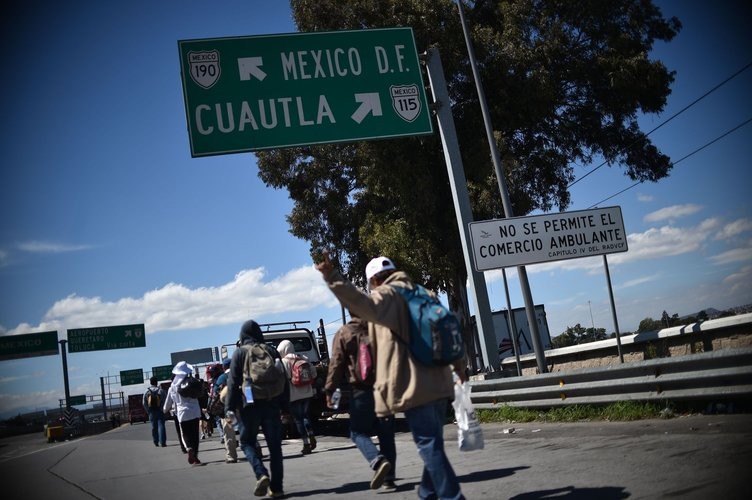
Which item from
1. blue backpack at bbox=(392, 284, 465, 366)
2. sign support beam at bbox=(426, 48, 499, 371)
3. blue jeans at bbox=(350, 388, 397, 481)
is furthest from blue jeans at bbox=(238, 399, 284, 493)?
sign support beam at bbox=(426, 48, 499, 371)

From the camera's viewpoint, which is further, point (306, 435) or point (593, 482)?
point (306, 435)

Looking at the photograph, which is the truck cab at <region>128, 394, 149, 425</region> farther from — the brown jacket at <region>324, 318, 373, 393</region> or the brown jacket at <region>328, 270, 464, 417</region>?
the brown jacket at <region>328, 270, 464, 417</region>

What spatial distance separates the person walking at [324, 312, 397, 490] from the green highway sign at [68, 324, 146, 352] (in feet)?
166

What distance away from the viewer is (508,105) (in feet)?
63.7

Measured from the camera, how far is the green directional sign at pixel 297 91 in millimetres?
11352

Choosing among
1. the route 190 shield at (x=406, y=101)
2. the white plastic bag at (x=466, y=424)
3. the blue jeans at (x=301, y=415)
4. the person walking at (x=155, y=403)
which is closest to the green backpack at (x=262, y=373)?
the white plastic bag at (x=466, y=424)

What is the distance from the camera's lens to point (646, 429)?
23.0 ft

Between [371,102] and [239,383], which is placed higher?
[371,102]

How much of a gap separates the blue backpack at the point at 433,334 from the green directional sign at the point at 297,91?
7.52 metres


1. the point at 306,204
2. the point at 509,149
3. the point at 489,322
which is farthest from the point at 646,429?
the point at 306,204

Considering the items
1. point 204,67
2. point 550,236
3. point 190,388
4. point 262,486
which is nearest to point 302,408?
point 190,388

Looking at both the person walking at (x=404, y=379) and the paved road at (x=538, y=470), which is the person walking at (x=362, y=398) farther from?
the person walking at (x=404, y=379)

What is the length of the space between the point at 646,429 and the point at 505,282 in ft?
27.0

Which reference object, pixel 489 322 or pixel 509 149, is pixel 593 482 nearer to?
pixel 489 322
